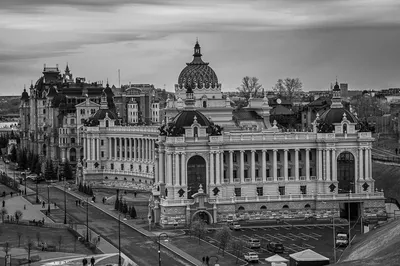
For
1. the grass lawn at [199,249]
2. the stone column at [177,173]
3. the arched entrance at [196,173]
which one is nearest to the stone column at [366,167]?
the arched entrance at [196,173]

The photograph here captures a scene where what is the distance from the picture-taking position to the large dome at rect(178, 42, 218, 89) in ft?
461

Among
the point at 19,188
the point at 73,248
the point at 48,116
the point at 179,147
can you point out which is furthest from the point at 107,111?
the point at 73,248

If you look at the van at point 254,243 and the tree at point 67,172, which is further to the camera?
the tree at point 67,172

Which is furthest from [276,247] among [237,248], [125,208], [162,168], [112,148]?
[112,148]

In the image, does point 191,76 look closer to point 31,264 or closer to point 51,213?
point 51,213

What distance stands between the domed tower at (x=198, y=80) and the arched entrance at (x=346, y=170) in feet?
108

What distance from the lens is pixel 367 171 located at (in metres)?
112

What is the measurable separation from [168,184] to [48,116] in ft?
313

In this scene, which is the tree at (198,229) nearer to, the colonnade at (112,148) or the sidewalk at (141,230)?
the sidewalk at (141,230)

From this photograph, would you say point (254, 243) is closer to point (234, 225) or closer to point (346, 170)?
point (234, 225)

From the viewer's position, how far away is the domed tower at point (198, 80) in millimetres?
140125

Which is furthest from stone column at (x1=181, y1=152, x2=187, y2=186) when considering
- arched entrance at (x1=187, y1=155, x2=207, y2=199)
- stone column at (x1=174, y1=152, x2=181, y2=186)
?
arched entrance at (x1=187, y1=155, x2=207, y2=199)

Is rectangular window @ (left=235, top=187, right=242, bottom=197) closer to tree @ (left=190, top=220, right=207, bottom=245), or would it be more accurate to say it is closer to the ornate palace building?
the ornate palace building

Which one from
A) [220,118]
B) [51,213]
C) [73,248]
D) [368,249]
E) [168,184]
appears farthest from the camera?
[220,118]
